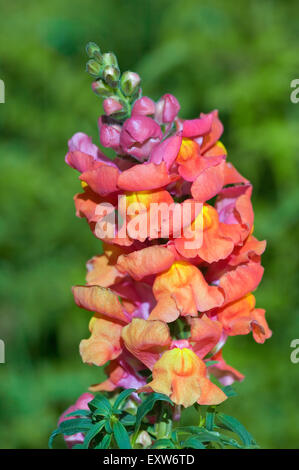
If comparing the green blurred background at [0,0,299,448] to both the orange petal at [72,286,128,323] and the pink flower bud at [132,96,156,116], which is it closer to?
the orange petal at [72,286,128,323]

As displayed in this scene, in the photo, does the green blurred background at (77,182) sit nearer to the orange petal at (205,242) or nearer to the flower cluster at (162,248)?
the flower cluster at (162,248)

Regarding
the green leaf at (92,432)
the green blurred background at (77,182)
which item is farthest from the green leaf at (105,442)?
the green blurred background at (77,182)

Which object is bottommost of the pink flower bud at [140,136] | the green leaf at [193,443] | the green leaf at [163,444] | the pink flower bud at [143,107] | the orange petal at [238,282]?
the green leaf at [163,444]

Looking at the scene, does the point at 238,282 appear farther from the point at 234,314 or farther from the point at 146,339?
the point at 146,339

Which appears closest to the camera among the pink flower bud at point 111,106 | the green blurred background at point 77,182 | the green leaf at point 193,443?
the green leaf at point 193,443

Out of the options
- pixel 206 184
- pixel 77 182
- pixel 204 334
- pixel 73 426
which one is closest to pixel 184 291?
pixel 204 334

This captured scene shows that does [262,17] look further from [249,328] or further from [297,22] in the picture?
[249,328]

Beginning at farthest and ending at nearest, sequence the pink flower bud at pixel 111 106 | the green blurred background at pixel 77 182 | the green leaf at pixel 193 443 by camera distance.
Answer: the green blurred background at pixel 77 182, the pink flower bud at pixel 111 106, the green leaf at pixel 193 443
